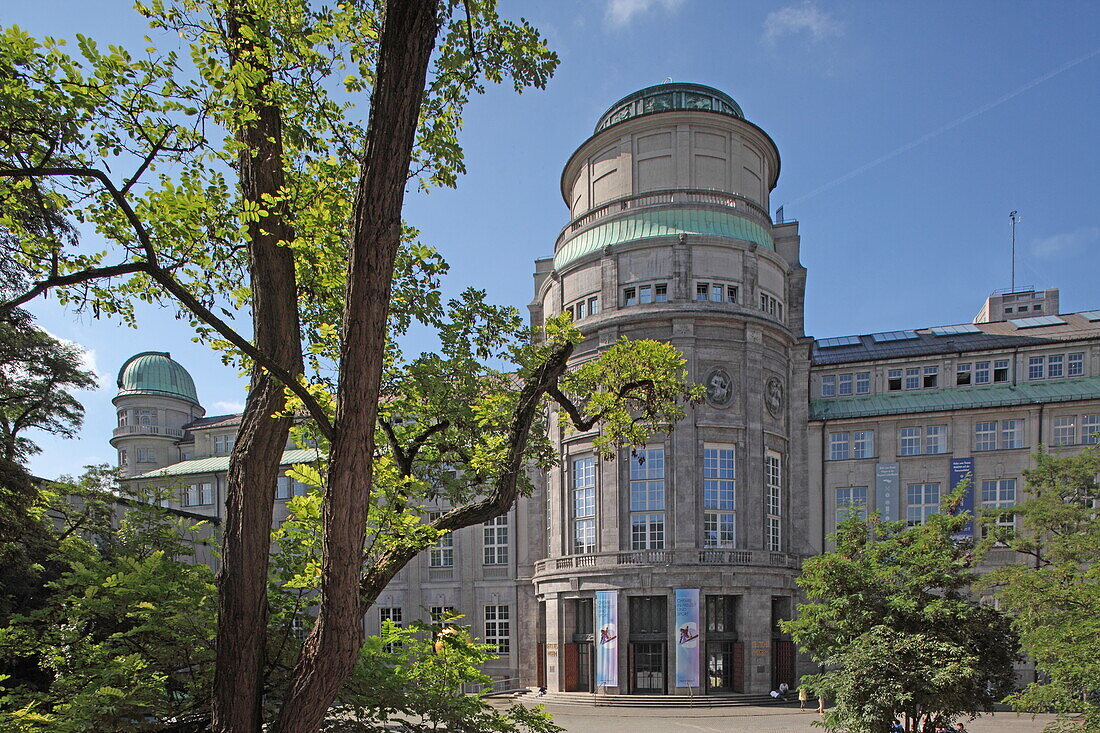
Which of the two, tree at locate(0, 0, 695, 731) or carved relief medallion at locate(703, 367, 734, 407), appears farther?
carved relief medallion at locate(703, 367, 734, 407)

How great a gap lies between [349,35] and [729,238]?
3517 cm

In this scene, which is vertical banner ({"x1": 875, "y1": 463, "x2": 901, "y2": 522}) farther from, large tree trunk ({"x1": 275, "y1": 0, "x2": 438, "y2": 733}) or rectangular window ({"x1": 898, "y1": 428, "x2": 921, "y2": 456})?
large tree trunk ({"x1": 275, "y1": 0, "x2": 438, "y2": 733})

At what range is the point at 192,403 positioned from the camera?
72.0 meters

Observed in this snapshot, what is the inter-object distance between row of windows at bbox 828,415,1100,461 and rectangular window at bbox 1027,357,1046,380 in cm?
340

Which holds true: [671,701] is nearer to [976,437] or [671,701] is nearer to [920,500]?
[920,500]

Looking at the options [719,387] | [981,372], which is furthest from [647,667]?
[981,372]

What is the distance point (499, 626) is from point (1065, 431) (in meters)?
34.9

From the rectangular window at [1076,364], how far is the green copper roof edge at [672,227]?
64.8 ft

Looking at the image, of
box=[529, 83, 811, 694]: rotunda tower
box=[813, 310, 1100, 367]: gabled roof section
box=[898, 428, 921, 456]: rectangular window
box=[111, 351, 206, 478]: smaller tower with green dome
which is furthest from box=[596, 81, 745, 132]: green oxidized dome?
box=[111, 351, 206, 478]: smaller tower with green dome

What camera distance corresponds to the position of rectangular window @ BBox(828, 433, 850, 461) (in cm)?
4638

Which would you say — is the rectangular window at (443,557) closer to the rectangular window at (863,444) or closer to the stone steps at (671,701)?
the stone steps at (671,701)

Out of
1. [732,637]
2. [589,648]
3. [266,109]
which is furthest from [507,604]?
[266,109]

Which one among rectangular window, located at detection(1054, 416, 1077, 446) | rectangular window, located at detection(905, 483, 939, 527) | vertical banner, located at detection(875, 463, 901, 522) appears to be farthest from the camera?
vertical banner, located at detection(875, 463, 901, 522)

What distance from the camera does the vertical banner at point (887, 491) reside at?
44.5 meters
